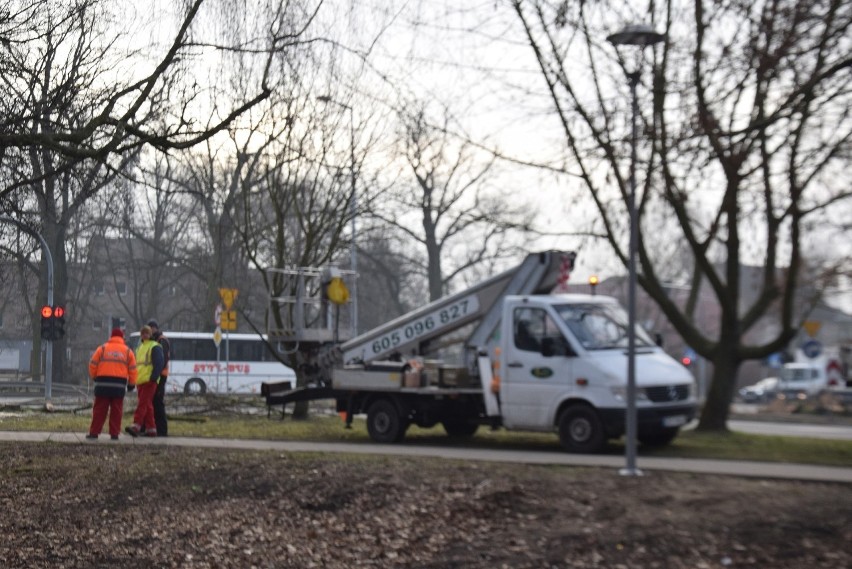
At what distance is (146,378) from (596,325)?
23.0 ft

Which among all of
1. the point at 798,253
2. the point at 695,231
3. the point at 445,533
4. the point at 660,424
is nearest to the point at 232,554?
the point at 445,533

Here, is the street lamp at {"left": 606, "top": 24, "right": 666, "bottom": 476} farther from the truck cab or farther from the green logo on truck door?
the green logo on truck door

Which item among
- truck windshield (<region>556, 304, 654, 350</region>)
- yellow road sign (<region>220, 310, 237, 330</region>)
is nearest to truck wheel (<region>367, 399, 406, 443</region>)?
truck windshield (<region>556, 304, 654, 350</region>)

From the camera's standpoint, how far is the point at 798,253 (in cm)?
1496

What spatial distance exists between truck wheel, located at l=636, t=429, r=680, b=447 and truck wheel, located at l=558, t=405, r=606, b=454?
2.32ft

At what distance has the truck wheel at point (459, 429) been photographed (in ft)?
62.4

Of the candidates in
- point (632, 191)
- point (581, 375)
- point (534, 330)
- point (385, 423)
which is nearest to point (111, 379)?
point (385, 423)

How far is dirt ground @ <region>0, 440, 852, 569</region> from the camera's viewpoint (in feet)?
30.3

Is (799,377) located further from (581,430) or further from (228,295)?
(581,430)

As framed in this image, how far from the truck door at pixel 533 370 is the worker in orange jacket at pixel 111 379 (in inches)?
225

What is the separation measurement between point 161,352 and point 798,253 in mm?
9666

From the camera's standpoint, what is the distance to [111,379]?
1720 centimetres

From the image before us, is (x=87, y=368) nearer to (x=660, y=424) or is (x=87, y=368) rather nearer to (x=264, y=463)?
(x=264, y=463)

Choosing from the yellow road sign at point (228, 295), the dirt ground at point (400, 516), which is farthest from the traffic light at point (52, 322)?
the yellow road sign at point (228, 295)
